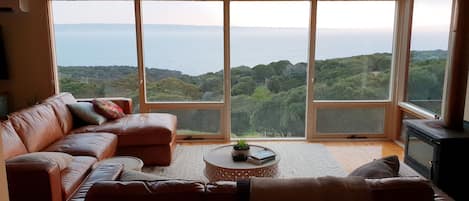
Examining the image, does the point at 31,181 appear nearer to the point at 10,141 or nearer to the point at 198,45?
the point at 10,141

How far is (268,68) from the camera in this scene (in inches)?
210

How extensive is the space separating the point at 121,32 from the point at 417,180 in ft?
14.6

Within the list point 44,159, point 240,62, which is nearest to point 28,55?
point 240,62

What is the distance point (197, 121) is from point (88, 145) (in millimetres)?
1980

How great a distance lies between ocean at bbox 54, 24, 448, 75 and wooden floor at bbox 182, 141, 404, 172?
1244mm

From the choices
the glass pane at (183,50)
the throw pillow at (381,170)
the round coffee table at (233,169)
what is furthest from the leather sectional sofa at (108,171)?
the round coffee table at (233,169)

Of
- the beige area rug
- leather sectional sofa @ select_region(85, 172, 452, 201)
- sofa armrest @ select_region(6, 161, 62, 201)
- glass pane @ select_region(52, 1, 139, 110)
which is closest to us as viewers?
leather sectional sofa @ select_region(85, 172, 452, 201)

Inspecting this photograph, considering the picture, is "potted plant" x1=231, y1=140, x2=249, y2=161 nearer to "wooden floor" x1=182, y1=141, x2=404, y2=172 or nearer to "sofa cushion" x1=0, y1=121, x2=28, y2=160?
"wooden floor" x1=182, y1=141, x2=404, y2=172

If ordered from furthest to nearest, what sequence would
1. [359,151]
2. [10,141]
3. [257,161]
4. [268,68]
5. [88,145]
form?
[268,68] < [359,151] < [88,145] < [257,161] < [10,141]

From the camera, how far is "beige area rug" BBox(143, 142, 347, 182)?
417 centimetres

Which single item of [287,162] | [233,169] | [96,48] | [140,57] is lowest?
[287,162]

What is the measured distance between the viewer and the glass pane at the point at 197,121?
540 cm

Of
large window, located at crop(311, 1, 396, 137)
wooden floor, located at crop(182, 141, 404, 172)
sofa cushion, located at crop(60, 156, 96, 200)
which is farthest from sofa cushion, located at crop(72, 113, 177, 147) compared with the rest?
large window, located at crop(311, 1, 396, 137)

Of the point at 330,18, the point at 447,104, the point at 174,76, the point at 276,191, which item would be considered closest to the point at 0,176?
the point at 276,191
